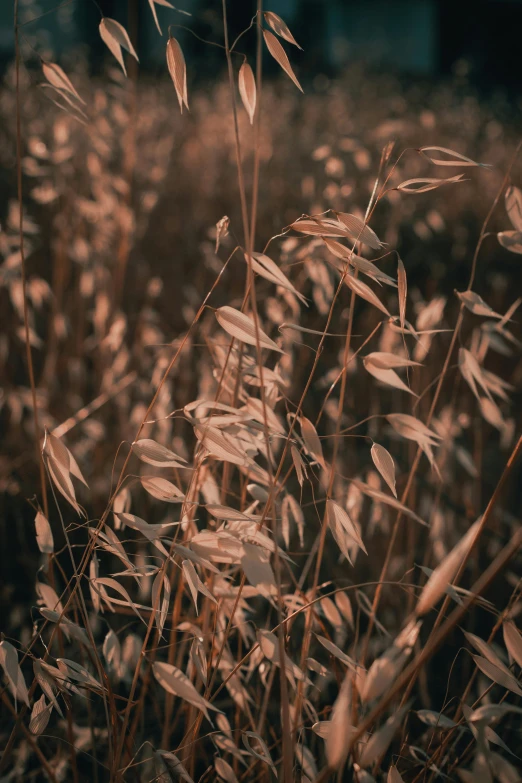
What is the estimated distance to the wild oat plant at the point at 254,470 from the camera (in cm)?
42

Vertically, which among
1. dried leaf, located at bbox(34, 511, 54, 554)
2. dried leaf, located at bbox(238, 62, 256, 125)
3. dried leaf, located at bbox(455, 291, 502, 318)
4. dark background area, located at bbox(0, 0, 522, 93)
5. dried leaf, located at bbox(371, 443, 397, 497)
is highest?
dark background area, located at bbox(0, 0, 522, 93)

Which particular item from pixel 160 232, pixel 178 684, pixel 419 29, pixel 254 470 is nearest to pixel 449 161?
pixel 254 470

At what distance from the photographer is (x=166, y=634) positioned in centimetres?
80

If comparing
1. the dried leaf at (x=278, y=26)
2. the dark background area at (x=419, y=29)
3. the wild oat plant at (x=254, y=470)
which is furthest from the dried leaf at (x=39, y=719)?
the dark background area at (x=419, y=29)

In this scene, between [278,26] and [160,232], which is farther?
[160,232]

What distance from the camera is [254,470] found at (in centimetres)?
45

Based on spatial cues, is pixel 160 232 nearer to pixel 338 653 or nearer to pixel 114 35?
pixel 114 35

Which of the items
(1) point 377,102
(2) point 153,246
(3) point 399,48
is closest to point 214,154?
(2) point 153,246

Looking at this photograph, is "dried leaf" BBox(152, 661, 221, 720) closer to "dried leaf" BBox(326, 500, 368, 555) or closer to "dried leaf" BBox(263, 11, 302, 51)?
"dried leaf" BBox(326, 500, 368, 555)

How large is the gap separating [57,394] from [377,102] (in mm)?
3448

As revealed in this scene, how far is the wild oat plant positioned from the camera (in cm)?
→ 42

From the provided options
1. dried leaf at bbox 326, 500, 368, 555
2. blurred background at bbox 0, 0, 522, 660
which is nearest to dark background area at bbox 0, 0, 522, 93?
blurred background at bbox 0, 0, 522, 660

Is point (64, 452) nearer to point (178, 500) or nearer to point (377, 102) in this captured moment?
point (178, 500)

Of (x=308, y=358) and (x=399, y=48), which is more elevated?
(x=399, y=48)
